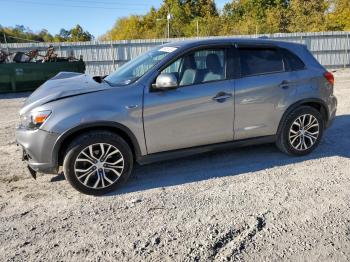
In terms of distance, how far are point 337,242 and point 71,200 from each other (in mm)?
2811

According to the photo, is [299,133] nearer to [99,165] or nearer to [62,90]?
[99,165]

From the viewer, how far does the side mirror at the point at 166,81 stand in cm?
396

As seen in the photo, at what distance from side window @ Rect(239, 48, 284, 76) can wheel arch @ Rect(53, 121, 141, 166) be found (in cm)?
176

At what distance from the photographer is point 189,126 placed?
4273 millimetres

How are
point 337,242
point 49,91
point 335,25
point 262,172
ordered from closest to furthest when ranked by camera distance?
point 337,242 < point 49,91 < point 262,172 < point 335,25

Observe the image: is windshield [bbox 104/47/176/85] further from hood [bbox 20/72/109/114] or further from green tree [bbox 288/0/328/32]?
green tree [bbox 288/0/328/32]

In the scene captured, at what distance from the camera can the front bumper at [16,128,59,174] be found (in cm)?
375

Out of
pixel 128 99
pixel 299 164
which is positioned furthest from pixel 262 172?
pixel 128 99

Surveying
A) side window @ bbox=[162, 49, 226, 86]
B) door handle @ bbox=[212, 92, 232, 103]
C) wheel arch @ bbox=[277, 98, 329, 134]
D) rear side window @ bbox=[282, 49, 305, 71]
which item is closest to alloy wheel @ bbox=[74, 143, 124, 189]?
side window @ bbox=[162, 49, 226, 86]

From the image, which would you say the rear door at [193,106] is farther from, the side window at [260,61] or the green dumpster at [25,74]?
the green dumpster at [25,74]

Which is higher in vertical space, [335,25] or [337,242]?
[335,25]

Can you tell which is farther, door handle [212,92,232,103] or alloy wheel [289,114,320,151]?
alloy wheel [289,114,320,151]

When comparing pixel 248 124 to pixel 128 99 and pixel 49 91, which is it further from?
pixel 49 91

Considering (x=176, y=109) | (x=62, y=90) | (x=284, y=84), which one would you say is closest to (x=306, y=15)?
(x=284, y=84)
